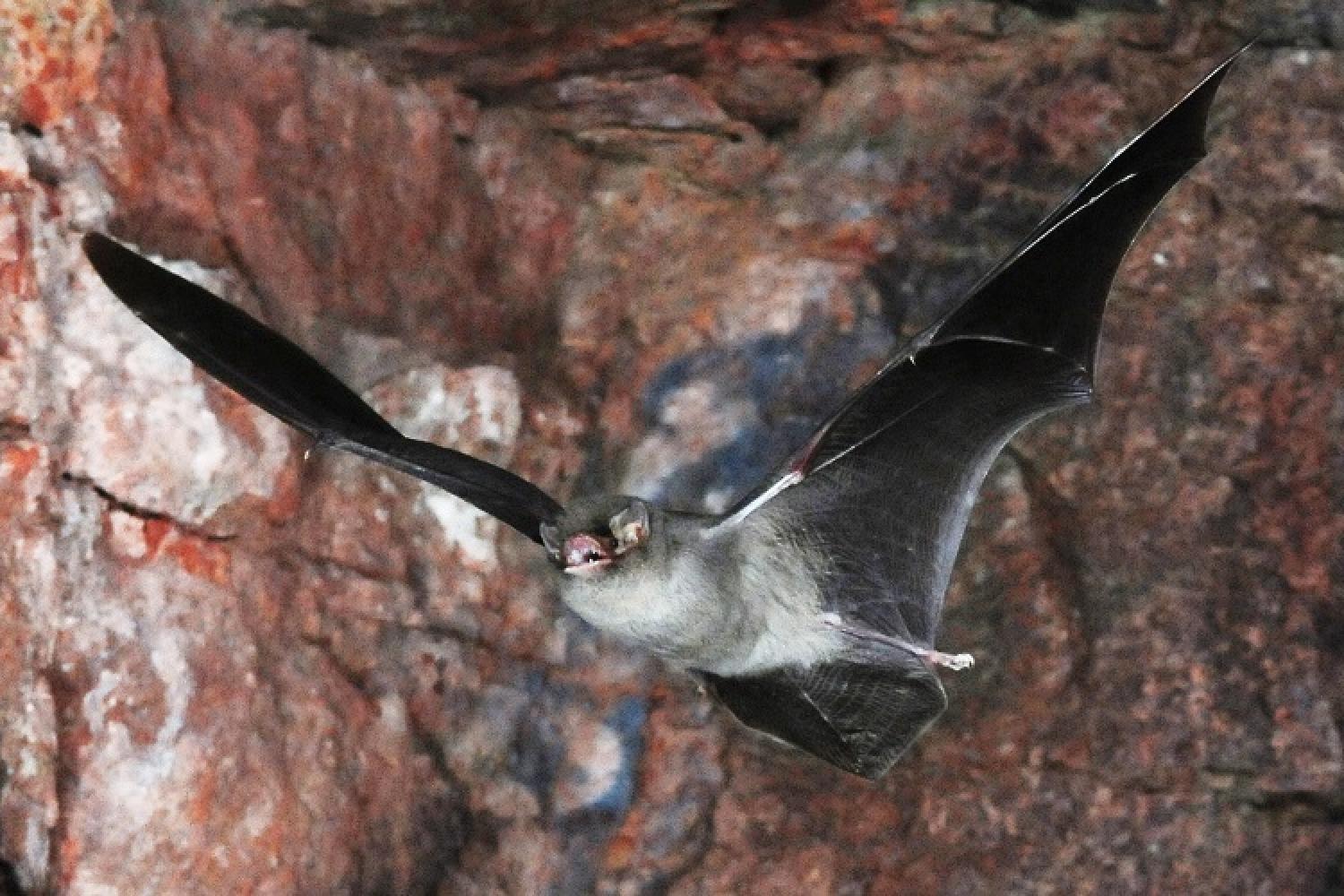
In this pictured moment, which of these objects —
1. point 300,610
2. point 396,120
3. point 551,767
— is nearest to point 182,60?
point 396,120

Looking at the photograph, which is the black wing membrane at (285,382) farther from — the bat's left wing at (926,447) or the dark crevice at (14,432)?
the bat's left wing at (926,447)

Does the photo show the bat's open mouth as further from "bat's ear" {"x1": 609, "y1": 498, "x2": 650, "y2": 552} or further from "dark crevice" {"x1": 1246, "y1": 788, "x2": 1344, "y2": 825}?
"dark crevice" {"x1": 1246, "y1": 788, "x2": 1344, "y2": 825}

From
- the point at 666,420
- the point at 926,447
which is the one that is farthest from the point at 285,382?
the point at 926,447

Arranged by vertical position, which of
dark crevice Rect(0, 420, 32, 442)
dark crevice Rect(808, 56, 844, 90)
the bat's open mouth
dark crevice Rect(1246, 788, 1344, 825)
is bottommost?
dark crevice Rect(1246, 788, 1344, 825)

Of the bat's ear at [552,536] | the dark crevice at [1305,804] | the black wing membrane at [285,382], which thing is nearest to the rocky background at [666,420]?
the dark crevice at [1305,804]

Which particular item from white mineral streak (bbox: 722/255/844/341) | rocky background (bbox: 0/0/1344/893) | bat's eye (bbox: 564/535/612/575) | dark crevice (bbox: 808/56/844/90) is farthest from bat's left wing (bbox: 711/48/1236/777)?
dark crevice (bbox: 808/56/844/90)

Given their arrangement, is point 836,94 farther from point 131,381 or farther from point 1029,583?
point 131,381

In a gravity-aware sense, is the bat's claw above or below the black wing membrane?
below
